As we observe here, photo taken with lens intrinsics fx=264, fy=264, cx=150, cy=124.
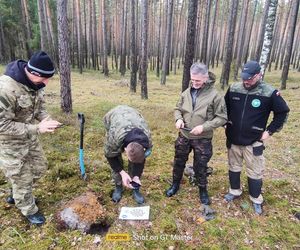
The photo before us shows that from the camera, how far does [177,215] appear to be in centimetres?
405

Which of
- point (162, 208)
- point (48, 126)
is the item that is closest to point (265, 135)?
point (162, 208)

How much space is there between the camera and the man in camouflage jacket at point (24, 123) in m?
3.00

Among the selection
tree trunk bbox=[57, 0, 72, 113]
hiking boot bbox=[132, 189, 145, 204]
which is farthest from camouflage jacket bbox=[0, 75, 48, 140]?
tree trunk bbox=[57, 0, 72, 113]

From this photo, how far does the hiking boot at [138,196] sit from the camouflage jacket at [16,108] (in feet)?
6.26

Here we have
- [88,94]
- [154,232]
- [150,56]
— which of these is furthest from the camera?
[150,56]

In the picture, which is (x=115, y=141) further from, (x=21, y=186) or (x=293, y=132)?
(x=293, y=132)

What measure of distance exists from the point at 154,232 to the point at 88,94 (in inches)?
364

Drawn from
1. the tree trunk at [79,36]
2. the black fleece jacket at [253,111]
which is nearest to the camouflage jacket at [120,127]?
the black fleece jacket at [253,111]

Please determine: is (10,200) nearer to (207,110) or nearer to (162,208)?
(162,208)

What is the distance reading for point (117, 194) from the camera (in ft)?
14.1

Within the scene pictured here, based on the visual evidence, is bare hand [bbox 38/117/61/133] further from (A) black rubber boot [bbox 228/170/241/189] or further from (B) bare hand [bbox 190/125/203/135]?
(A) black rubber boot [bbox 228/170/241/189]

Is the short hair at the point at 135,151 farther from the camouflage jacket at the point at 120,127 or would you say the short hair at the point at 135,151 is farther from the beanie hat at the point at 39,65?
the beanie hat at the point at 39,65

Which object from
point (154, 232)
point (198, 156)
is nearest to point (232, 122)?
point (198, 156)

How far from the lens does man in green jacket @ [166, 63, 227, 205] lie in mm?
3688
